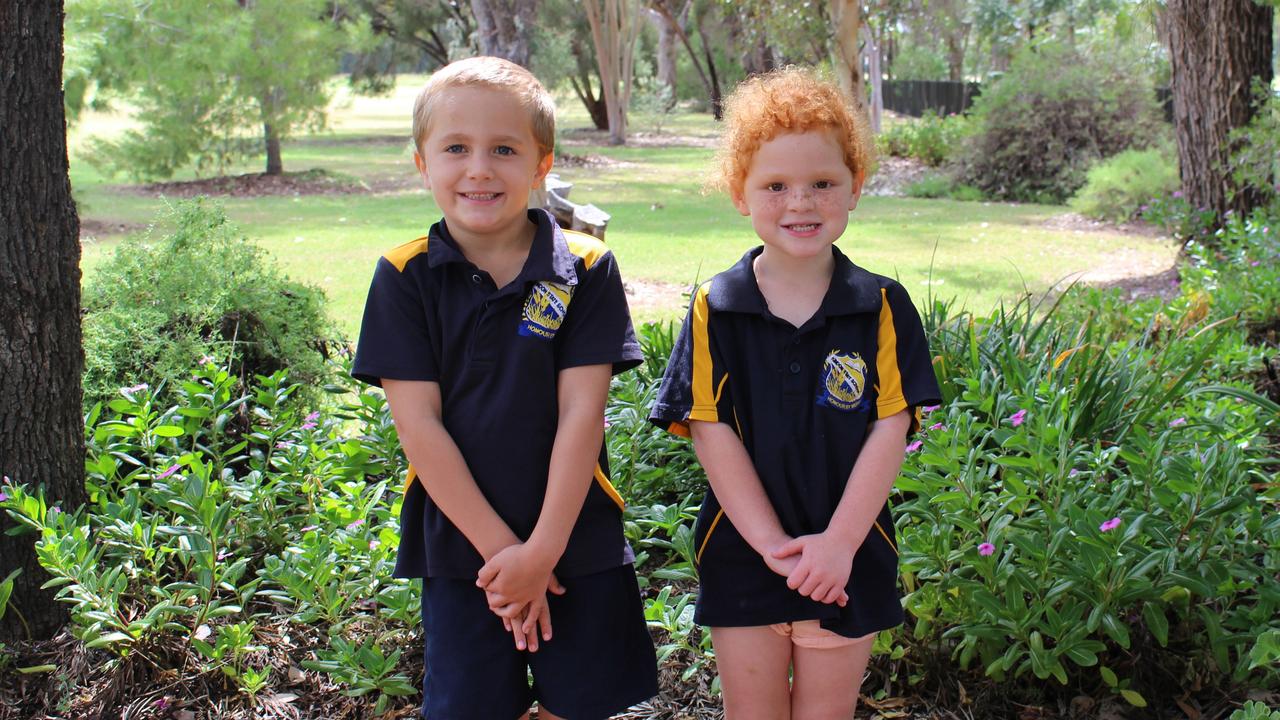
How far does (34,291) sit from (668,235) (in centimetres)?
866

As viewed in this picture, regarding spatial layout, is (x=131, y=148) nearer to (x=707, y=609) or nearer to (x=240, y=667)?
(x=240, y=667)

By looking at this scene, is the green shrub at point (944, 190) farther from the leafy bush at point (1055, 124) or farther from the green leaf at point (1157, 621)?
the green leaf at point (1157, 621)

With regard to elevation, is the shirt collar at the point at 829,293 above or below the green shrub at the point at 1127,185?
below

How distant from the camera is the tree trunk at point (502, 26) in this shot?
18.7m

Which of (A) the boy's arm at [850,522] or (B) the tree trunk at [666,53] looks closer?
(A) the boy's arm at [850,522]

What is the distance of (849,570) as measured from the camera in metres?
1.91

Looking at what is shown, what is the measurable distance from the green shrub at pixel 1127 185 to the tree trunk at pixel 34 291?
10.8 meters

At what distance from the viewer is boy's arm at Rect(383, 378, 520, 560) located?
6.28 feet

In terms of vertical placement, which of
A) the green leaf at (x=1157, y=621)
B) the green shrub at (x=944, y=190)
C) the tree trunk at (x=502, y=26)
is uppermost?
the tree trunk at (x=502, y=26)

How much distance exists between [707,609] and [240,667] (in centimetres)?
126

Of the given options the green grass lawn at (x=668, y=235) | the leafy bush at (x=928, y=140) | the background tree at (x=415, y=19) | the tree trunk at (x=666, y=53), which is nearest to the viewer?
the green grass lawn at (x=668, y=235)

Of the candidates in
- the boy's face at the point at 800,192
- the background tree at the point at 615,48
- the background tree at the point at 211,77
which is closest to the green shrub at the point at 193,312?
the boy's face at the point at 800,192

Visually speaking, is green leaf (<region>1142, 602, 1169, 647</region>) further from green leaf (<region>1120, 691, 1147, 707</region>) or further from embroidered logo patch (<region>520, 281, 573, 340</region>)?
embroidered logo patch (<region>520, 281, 573, 340</region>)

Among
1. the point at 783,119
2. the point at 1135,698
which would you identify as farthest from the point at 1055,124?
the point at 783,119
